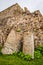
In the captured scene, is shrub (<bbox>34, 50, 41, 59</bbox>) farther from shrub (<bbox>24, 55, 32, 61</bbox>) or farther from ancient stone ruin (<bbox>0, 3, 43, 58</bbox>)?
shrub (<bbox>24, 55, 32, 61</bbox>)

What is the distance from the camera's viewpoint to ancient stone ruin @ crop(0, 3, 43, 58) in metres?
23.3

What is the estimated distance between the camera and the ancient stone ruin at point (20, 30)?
917 inches

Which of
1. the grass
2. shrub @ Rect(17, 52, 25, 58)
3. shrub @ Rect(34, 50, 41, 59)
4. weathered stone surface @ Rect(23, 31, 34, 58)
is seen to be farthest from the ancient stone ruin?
the grass

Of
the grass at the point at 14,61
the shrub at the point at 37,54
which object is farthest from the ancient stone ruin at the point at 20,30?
the grass at the point at 14,61

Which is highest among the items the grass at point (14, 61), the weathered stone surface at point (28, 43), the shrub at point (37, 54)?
the weathered stone surface at point (28, 43)

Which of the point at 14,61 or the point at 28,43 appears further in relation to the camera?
the point at 28,43

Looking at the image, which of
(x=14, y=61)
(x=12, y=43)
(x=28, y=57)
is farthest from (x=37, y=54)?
(x=14, y=61)

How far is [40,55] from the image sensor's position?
915 inches

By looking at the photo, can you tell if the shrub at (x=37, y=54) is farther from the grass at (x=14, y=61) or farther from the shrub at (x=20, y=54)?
the shrub at (x=20, y=54)

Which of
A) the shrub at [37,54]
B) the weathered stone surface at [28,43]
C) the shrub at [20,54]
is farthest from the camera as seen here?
the weathered stone surface at [28,43]

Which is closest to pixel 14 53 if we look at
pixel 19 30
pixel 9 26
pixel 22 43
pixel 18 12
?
pixel 22 43

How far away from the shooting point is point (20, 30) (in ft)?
86.2

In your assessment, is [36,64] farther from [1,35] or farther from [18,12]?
[18,12]

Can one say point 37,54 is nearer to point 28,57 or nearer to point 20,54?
point 28,57
